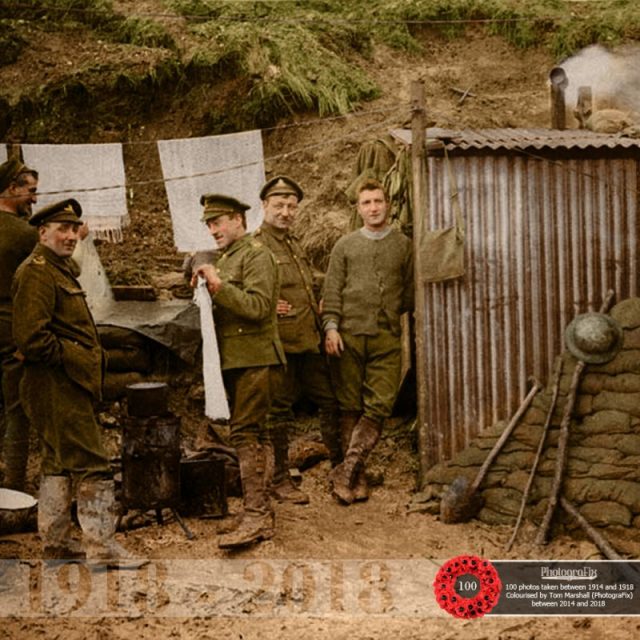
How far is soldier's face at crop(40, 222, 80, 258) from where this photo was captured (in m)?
5.36

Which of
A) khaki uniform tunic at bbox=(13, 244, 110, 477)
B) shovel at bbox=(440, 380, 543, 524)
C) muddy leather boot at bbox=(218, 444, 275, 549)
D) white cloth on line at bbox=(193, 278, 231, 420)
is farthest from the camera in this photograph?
white cloth on line at bbox=(193, 278, 231, 420)

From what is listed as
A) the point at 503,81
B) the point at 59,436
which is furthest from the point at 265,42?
the point at 59,436

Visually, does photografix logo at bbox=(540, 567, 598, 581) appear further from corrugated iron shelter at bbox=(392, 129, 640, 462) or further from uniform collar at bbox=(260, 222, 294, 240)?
uniform collar at bbox=(260, 222, 294, 240)

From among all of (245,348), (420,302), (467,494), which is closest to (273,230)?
(245,348)

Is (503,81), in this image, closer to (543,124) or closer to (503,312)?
(543,124)

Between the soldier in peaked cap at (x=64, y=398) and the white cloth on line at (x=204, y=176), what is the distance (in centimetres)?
201

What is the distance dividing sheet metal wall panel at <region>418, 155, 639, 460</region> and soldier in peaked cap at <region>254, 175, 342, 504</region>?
1.00 meters

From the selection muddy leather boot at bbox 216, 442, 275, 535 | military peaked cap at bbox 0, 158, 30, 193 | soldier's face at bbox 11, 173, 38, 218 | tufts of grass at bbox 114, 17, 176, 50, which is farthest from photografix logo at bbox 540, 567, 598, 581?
tufts of grass at bbox 114, 17, 176, 50

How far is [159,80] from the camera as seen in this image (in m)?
9.07

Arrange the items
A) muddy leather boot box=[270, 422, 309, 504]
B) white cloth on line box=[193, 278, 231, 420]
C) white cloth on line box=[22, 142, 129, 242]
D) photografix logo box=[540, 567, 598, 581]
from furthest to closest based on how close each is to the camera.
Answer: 1. white cloth on line box=[193, 278, 231, 420]
2. white cloth on line box=[22, 142, 129, 242]
3. muddy leather boot box=[270, 422, 309, 504]
4. photografix logo box=[540, 567, 598, 581]

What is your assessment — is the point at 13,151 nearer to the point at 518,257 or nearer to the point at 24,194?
the point at 24,194

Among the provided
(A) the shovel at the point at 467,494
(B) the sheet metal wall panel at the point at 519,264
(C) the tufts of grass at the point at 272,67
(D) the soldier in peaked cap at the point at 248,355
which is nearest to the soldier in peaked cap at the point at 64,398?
(D) the soldier in peaked cap at the point at 248,355

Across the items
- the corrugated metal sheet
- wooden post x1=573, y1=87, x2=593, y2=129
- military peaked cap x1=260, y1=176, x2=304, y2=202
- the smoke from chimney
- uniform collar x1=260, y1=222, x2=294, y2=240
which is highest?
the smoke from chimney

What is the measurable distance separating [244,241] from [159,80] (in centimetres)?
377
